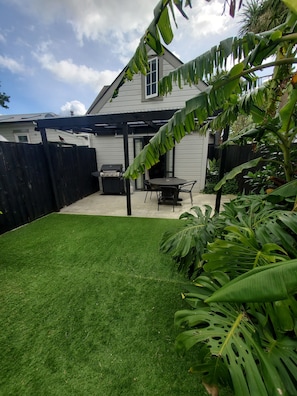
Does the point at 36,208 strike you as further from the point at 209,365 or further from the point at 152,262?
the point at 209,365

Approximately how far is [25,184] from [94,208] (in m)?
2.02

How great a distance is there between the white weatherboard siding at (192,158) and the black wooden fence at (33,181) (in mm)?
4144

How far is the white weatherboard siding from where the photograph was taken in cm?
702

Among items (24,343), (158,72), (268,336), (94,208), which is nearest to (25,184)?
(94,208)

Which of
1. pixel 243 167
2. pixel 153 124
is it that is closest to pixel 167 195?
pixel 153 124

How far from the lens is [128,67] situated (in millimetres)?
1780

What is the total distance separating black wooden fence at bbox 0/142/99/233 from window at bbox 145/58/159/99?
3556mm

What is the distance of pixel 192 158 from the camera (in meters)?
7.24

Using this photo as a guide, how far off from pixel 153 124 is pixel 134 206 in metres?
3.07

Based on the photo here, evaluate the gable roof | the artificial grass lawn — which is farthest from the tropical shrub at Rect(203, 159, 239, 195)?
the artificial grass lawn

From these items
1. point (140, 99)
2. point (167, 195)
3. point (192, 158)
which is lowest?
point (167, 195)

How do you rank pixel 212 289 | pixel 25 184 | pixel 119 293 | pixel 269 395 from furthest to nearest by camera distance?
1. pixel 25 184
2. pixel 119 293
3. pixel 212 289
4. pixel 269 395

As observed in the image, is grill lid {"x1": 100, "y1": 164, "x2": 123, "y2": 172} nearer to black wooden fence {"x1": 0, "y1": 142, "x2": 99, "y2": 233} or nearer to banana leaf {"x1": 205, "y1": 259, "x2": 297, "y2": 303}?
black wooden fence {"x1": 0, "y1": 142, "x2": 99, "y2": 233}

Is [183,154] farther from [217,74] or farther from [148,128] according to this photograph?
[217,74]
